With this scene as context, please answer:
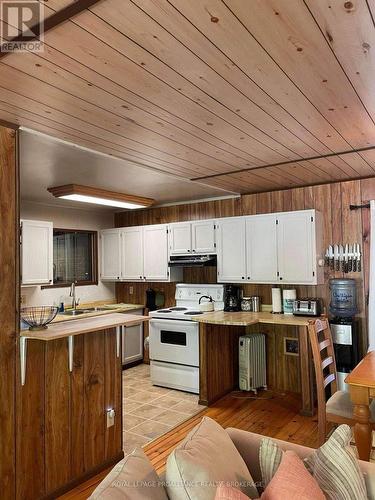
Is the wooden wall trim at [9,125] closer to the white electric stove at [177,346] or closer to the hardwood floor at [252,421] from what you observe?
the hardwood floor at [252,421]

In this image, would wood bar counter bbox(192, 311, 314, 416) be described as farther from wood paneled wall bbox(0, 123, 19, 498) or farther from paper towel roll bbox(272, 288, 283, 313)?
wood paneled wall bbox(0, 123, 19, 498)

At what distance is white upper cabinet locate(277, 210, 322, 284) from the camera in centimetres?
404

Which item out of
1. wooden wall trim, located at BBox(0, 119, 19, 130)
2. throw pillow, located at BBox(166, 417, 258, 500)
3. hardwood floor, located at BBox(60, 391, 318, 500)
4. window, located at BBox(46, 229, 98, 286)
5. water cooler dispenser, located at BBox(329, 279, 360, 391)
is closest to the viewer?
throw pillow, located at BBox(166, 417, 258, 500)

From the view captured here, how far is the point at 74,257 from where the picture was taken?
5781 millimetres

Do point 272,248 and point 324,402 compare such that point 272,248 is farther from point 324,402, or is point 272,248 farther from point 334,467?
point 334,467

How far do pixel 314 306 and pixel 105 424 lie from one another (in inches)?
94.8

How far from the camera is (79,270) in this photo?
19.1 feet

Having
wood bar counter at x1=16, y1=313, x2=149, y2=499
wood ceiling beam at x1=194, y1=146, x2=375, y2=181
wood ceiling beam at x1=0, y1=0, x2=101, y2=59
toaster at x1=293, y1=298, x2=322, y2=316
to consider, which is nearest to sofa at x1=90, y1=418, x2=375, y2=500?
wood bar counter at x1=16, y1=313, x2=149, y2=499

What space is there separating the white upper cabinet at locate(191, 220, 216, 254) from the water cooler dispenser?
1516 mm

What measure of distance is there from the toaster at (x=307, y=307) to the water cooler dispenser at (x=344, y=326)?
15 centimetres

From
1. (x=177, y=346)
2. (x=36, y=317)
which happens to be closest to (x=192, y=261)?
(x=177, y=346)

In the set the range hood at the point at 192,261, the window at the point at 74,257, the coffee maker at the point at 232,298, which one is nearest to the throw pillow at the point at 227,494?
the coffee maker at the point at 232,298

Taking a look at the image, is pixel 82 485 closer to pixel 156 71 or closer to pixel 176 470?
pixel 176 470

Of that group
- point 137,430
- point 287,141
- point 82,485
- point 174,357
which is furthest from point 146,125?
point 174,357
